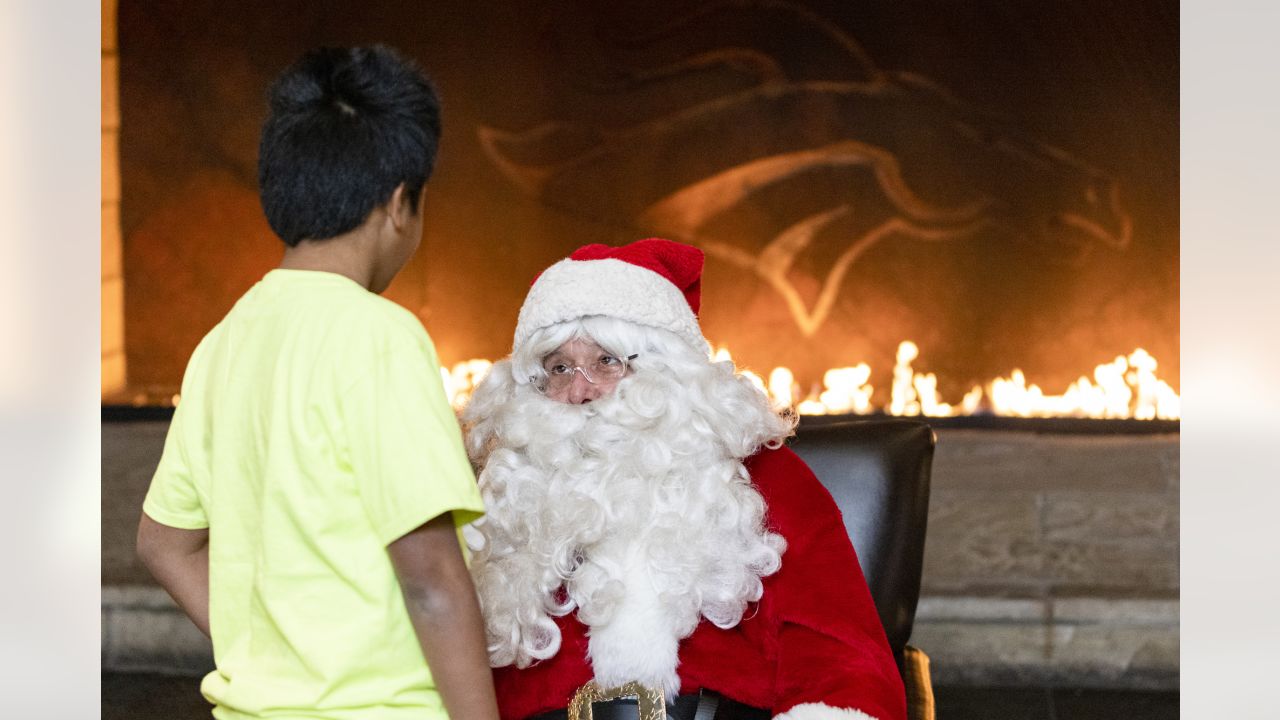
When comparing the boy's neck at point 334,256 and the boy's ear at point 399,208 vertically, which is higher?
the boy's ear at point 399,208

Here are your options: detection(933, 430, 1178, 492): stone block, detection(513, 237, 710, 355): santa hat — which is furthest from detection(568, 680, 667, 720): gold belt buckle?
detection(933, 430, 1178, 492): stone block

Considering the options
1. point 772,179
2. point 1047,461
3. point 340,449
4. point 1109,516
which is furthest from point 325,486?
point 772,179

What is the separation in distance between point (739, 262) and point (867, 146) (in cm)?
70

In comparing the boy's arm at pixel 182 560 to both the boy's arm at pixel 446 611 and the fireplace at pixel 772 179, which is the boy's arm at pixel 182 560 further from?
the fireplace at pixel 772 179

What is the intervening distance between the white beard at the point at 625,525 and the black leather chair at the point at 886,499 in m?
0.28

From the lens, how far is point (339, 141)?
1.14 m

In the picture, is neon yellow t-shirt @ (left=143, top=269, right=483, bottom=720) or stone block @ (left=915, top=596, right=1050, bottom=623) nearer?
neon yellow t-shirt @ (left=143, top=269, right=483, bottom=720)

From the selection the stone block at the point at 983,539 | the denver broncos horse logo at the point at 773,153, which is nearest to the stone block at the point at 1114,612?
the stone block at the point at 983,539

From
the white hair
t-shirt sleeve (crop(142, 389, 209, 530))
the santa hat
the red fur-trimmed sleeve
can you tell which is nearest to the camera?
t-shirt sleeve (crop(142, 389, 209, 530))

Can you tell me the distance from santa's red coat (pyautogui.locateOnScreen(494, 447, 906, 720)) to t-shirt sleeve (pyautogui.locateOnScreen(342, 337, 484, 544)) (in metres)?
0.75

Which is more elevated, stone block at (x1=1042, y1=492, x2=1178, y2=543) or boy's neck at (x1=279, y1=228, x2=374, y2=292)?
boy's neck at (x1=279, y1=228, x2=374, y2=292)

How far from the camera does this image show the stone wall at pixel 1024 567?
3.37 m

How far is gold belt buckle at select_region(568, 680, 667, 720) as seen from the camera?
1.69 m

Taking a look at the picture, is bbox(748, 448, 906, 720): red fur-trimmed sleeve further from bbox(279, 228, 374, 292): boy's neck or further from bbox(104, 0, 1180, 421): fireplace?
bbox(104, 0, 1180, 421): fireplace
